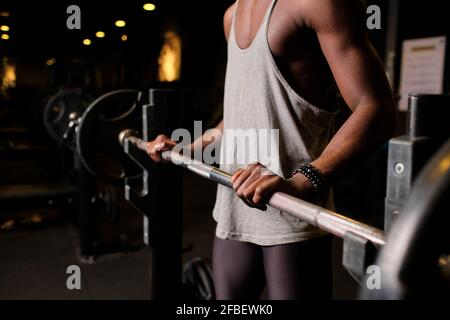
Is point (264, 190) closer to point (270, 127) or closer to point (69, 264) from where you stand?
point (270, 127)

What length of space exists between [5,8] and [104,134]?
7.53 m

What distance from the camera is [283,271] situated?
125 cm

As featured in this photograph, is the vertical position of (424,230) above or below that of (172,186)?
above

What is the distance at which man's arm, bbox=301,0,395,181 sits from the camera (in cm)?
102

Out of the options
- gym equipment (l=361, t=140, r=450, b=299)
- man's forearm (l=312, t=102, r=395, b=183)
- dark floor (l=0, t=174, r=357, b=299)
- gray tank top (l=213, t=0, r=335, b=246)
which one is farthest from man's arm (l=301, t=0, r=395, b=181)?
dark floor (l=0, t=174, r=357, b=299)

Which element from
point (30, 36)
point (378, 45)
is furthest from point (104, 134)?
point (30, 36)

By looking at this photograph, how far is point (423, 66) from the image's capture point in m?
5.82

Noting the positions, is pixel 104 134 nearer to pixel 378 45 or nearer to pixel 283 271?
pixel 283 271

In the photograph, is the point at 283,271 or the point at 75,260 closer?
the point at 283,271

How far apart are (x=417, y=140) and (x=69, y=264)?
122 inches

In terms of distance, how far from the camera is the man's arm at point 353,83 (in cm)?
102

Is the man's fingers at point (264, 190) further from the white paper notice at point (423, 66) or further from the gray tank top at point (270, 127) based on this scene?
the white paper notice at point (423, 66)

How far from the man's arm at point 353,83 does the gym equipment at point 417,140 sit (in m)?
0.35

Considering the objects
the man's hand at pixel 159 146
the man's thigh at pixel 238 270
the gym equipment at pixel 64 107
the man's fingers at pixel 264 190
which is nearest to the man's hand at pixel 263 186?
the man's fingers at pixel 264 190
